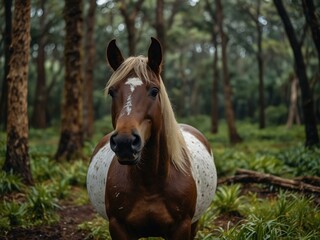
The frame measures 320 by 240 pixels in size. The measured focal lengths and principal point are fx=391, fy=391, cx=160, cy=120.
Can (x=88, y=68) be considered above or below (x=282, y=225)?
above

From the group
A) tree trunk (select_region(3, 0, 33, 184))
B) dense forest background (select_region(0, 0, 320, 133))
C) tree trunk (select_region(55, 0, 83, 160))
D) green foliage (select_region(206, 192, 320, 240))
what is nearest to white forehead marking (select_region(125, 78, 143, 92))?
green foliage (select_region(206, 192, 320, 240))

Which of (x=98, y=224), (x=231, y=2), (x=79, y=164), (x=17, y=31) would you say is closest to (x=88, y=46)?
(x=79, y=164)

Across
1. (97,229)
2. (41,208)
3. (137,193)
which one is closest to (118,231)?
(137,193)

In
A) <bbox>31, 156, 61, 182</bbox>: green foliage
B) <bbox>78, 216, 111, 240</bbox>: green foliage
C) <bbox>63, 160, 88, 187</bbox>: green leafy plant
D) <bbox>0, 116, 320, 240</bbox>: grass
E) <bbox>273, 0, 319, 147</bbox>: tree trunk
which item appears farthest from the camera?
<bbox>273, 0, 319, 147</bbox>: tree trunk

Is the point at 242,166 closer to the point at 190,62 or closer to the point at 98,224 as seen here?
the point at 98,224

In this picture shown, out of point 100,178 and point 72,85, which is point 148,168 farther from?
point 72,85

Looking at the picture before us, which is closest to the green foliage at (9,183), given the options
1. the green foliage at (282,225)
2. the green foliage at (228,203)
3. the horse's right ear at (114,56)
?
the green foliage at (228,203)

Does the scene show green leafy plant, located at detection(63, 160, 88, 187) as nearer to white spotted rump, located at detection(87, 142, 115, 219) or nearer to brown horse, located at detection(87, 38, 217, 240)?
white spotted rump, located at detection(87, 142, 115, 219)

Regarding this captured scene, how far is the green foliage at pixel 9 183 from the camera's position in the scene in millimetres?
7008

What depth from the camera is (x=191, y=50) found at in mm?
44938

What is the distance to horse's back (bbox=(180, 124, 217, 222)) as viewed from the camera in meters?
3.81

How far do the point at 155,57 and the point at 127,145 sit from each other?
35.1 inches

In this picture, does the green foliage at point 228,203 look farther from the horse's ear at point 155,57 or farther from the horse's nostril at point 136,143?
the horse's nostril at point 136,143

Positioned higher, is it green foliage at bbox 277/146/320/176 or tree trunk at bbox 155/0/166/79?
tree trunk at bbox 155/0/166/79
